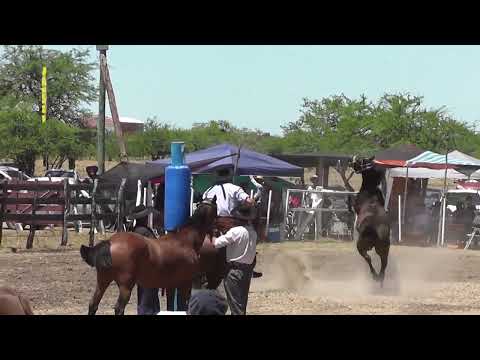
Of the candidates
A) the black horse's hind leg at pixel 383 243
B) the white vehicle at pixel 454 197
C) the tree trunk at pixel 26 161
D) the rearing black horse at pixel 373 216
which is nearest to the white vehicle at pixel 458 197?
the white vehicle at pixel 454 197

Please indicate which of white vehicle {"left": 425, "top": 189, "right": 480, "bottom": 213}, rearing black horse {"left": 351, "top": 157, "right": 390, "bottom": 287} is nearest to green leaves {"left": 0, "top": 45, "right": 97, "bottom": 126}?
white vehicle {"left": 425, "top": 189, "right": 480, "bottom": 213}

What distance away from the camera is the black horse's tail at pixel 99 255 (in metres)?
8.20

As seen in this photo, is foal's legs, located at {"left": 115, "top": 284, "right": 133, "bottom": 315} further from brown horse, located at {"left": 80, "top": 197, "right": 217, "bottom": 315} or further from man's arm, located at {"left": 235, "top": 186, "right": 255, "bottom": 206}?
man's arm, located at {"left": 235, "top": 186, "right": 255, "bottom": 206}

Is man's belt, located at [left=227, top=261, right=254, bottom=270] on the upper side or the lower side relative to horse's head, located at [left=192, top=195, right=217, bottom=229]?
lower

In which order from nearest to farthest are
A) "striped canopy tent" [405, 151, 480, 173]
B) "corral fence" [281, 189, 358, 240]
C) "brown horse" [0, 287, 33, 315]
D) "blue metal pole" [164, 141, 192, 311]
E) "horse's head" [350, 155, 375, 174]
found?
1. "brown horse" [0, 287, 33, 315]
2. "blue metal pole" [164, 141, 192, 311]
3. "horse's head" [350, 155, 375, 174]
4. "striped canopy tent" [405, 151, 480, 173]
5. "corral fence" [281, 189, 358, 240]

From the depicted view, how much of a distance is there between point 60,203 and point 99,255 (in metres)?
10.2

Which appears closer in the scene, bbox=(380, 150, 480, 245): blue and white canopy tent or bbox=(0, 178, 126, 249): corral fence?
bbox=(0, 178, 126, 249): corral fence

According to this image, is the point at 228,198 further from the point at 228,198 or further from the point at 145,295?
the point at 145,295

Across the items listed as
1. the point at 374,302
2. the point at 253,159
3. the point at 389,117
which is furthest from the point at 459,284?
the point at 389,117

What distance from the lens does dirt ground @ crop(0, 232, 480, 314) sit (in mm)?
11086

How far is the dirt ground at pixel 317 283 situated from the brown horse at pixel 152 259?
1.87 metres

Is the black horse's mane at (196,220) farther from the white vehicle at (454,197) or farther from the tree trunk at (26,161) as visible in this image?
the tree trunk at (26,161)

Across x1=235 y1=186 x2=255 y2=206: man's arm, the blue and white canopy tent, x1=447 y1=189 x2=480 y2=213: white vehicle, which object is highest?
the blue and white canopy tent
